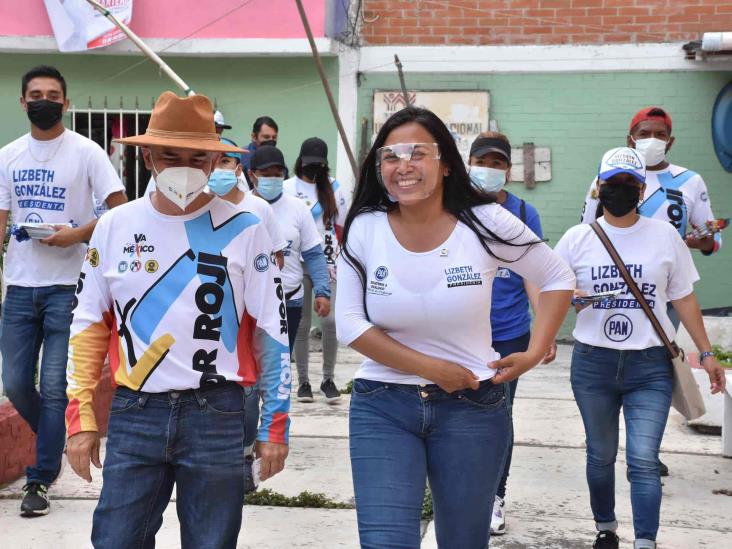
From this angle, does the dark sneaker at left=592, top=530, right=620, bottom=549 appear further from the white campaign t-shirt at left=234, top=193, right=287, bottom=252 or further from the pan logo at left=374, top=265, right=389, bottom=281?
the pan logo at left=374, top=265, right=389, bottom=281

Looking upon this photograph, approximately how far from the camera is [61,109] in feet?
20.9

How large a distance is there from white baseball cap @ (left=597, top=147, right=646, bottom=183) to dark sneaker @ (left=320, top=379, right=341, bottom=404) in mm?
4591

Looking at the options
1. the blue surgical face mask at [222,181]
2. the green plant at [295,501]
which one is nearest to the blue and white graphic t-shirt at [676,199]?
the blue surgical face mask at [222,181]

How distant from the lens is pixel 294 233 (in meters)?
8.48

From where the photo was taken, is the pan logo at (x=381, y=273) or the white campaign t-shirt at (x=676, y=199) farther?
the white campaign t-shirt at (x=676, y=199)

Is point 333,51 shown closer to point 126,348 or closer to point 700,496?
point 700,496

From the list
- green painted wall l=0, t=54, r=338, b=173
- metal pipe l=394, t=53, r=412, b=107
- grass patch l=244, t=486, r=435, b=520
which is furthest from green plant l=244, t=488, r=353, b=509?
green painted wall l=0, t=54, r=338, b=173

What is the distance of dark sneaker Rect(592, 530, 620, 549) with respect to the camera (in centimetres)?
582

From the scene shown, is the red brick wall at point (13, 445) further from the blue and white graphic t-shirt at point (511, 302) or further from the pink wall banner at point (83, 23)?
the pink wall banner at point (83, 23)

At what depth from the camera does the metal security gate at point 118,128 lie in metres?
14.5

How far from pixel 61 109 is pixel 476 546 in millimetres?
3491

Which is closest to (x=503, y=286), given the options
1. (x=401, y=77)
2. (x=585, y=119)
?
(x=401, y=77)

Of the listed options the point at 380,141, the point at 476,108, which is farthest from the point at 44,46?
the point at 380,141

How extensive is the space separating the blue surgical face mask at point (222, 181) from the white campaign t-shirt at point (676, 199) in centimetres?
210
